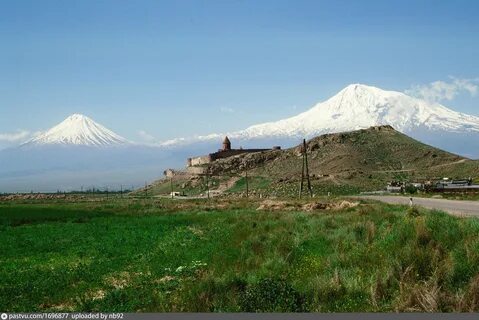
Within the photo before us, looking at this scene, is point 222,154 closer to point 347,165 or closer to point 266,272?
point 347,165

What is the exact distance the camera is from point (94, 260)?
66.3 feet

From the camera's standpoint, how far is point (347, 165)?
326 feet

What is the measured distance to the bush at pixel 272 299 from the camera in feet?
39.0

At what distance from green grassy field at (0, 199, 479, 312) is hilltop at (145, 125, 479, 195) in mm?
55159

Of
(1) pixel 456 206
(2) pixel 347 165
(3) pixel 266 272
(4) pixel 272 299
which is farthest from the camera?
(2) pixel 347 165

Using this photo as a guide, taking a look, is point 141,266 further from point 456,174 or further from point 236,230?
point 456,174

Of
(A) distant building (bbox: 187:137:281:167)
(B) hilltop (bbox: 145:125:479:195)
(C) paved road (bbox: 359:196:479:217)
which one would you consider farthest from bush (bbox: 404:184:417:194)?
(A) distant building (bbox: 187:137:281:167)

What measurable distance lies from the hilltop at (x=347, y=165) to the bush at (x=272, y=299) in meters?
A: 63.3

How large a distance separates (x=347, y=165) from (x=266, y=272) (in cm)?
8609

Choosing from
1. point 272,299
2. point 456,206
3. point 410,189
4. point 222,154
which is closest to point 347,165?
point 222,154

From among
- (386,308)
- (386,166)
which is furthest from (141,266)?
(386,166)

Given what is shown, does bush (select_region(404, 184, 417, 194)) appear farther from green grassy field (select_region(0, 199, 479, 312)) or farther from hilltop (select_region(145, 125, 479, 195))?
green grassy field (select_region(0, 199, 479, 312))

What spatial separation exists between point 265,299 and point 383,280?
3174mm

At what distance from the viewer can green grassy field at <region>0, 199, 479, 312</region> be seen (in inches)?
487
